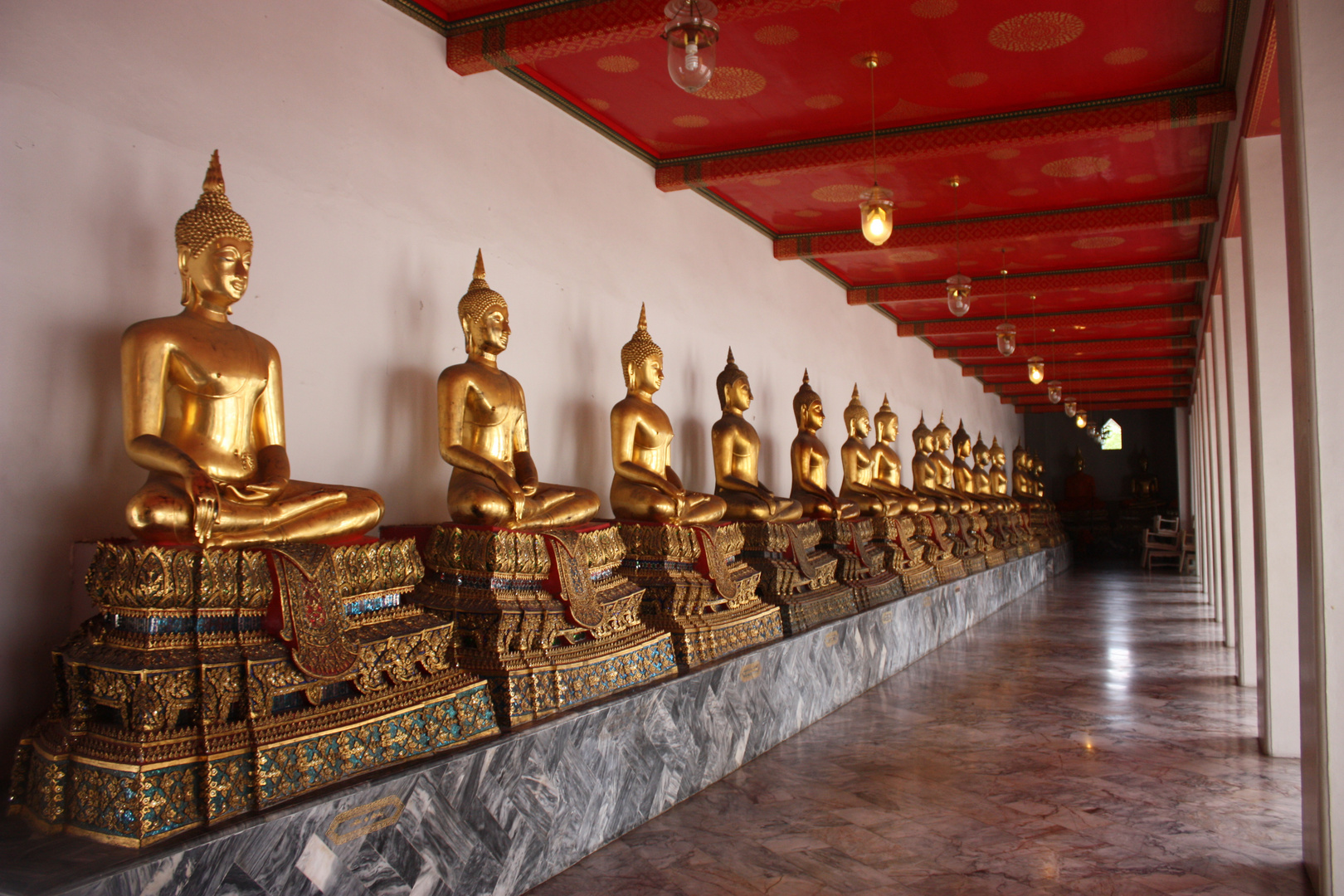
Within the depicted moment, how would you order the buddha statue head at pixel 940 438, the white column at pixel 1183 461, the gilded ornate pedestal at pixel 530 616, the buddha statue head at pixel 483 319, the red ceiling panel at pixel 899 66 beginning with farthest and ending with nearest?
the white column at pixel 1183 461
the buddha statue head at pixel 940 438
the red ceiling panel at pixel 899 66
the buddha statue head at pixel 483 319
the gilded ornate pedestal at pixel 530 616

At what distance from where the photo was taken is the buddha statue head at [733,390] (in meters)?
5.95

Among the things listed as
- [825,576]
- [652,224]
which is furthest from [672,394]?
[825,576]

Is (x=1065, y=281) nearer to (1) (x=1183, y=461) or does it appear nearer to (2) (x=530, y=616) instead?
(2) (x=530, y=616)

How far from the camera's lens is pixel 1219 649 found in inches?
283

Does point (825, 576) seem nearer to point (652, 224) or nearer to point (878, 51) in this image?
point (652, 224)

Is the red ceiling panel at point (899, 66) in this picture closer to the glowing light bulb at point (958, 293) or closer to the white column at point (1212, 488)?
the glowing light bulb at point (958, 293)

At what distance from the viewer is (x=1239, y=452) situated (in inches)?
229

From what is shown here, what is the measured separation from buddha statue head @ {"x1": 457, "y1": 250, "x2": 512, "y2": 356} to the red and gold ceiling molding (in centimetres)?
109

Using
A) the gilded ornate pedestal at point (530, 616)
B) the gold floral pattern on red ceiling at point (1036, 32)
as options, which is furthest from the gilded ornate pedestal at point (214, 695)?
the gold floral pattern on red ceiling at point (1036, 32)

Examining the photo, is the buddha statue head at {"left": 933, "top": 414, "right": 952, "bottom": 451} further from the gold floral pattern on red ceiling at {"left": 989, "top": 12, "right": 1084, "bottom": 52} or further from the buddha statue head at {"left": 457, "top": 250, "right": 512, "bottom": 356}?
the buddha statue head at {"left": 457, "top": 250, "right": 512, "bottom": 356}

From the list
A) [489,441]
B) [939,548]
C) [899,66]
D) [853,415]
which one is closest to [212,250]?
[489,441]

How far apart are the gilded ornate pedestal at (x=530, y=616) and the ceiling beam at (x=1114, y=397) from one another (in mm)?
15344

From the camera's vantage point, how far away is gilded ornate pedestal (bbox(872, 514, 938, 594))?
Answer: 730 centimetres

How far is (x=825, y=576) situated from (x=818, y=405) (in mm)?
1599
